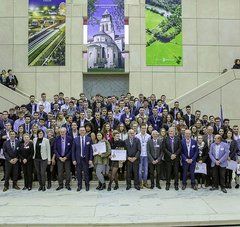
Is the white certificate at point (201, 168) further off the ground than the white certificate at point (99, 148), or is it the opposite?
the white certificate at point (99, 148)

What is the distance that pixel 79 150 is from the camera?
12.6 m

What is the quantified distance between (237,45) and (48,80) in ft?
36.9

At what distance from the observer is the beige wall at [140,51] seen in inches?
920

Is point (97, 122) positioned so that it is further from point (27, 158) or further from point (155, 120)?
point (27, 158)

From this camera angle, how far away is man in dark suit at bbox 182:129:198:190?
1267 cm

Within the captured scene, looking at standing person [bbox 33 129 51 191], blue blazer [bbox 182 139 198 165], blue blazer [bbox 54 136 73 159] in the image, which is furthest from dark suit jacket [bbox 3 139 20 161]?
blue blazer [bbox 182 139 198 165]

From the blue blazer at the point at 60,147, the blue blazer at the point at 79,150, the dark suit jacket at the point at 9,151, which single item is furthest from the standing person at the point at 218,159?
the dark suit jacket at the point at 9,151

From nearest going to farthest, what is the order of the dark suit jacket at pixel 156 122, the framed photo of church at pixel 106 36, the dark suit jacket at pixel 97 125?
the dark suit jacket at pixel 97 125
the dark suit jacket at pixel 156 122
the framed photo of church at pixel 106 36

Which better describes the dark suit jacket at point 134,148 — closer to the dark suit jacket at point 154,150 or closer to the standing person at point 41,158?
the dark suit jacket at point 154,150

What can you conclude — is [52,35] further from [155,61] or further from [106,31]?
[155,61]

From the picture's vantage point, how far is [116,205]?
34.5ft

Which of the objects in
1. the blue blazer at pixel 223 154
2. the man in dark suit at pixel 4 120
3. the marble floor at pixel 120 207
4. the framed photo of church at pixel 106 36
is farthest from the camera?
the framed photo of church at pixel 106 36

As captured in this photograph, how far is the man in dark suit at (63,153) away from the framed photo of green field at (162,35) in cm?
1184

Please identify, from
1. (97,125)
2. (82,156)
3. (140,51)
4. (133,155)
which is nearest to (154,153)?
(133,155)
